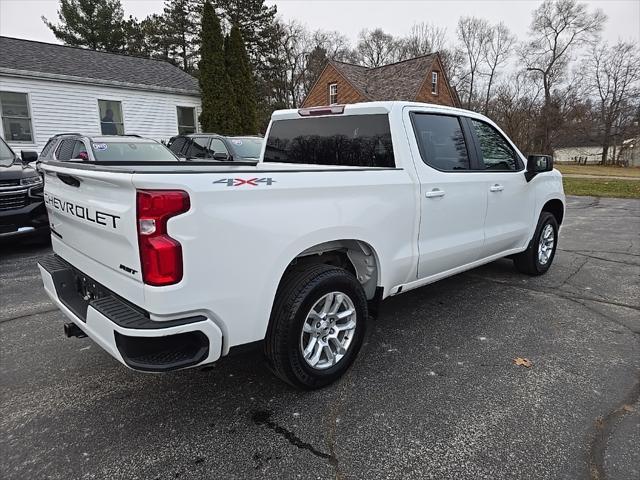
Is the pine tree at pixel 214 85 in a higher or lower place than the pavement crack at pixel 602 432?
higher

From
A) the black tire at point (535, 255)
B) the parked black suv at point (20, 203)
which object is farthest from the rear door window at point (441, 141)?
the parked black suv at point (20, 203)

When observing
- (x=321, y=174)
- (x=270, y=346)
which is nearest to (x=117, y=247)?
(x=270, y=346)

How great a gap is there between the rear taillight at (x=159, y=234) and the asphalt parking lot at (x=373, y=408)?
765mm

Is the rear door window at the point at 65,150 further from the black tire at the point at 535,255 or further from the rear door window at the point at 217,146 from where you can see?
the black tire at the point at 535,255

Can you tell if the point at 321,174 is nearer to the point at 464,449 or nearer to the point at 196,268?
the point at 196,268

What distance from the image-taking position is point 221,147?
1175cm

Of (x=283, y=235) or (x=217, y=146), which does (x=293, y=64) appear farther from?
(x=283, y=235)

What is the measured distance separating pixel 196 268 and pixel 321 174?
98 cm

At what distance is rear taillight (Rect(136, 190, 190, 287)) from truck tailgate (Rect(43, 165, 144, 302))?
0.05 m

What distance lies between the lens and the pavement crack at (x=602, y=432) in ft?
7.19

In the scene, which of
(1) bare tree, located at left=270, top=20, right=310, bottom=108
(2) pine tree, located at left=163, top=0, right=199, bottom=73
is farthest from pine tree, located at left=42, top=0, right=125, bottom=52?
(1) bare tree, located at left=270, top=20, right=310, bottom=108

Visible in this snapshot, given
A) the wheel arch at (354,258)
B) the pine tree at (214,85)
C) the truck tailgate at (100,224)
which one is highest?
the pine tree at (214,85)

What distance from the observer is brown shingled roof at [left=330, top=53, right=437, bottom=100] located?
1150 inches

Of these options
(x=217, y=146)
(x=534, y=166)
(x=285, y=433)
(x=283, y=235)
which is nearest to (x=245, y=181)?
(x=283, y=235)
